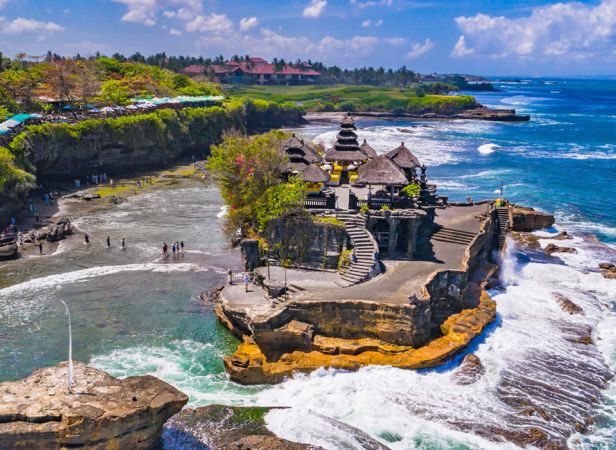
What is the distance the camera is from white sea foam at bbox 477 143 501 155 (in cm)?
9525

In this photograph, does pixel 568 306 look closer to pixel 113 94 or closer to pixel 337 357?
pixel 337 357

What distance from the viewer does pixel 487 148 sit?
9844 centimetres

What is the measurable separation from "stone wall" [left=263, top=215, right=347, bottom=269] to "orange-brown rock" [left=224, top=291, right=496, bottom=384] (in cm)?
624

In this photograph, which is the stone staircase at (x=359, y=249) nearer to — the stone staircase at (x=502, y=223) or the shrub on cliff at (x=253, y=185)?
the shrub on cliff at (x=253, y=185)

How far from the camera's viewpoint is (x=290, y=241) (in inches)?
1326

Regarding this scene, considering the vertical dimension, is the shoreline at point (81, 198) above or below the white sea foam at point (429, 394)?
above

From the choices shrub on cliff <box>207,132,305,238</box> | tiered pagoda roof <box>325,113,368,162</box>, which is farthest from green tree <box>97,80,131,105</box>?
shrub on cliff <box>207,132,305,238</box>

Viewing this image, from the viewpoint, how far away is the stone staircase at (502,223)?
44.7 meters

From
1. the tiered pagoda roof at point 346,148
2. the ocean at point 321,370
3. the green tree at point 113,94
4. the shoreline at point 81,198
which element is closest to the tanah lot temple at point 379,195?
the tiered pagoda roof at point 346,148

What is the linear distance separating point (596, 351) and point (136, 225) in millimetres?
36945

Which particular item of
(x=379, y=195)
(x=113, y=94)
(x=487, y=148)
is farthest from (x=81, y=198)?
(x=487, y=148)

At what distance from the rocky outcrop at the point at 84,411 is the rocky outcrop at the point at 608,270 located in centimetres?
3263

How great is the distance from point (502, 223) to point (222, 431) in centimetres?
3094

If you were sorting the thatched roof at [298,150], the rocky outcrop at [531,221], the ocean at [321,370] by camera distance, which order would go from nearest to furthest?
the ocean at [321,370] < the thatched roof at [298,150] < the rocky outcrop at [531,221]
